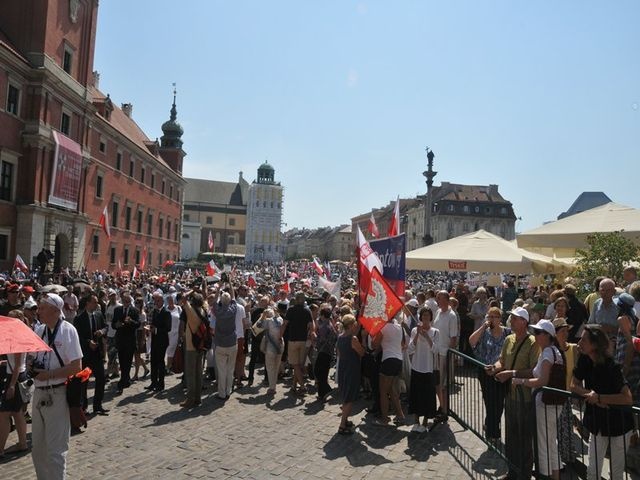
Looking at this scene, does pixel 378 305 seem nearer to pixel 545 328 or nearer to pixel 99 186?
pixel 545 328

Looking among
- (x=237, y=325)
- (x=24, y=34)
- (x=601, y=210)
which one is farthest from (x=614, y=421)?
(x=24, y=34)

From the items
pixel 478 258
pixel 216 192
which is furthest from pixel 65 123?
pixel 216 192

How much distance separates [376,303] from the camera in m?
7.36

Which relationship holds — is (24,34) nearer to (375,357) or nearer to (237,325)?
(237,325)

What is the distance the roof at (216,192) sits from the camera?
130 m

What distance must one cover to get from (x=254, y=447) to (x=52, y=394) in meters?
2.96

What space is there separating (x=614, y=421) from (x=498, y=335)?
8.51 feet

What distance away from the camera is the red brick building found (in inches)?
1053

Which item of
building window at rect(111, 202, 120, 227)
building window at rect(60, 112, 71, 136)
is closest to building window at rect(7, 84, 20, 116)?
building window at rect(60, 112, 71, 136)

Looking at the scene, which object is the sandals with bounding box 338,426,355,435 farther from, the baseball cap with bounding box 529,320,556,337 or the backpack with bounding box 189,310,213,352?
the baseball cap with bounding box 529,320,556,337

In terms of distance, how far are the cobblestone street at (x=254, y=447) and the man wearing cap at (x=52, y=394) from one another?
1.09 m

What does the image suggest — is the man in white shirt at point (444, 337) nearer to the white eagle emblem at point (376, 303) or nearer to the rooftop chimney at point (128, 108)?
the white eagle emblem at point (376, 303)

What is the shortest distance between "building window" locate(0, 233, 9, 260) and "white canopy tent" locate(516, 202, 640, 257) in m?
25.3

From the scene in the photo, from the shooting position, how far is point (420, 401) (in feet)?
25.2
